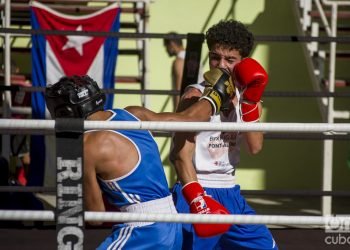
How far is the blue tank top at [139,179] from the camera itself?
2721 millimetres

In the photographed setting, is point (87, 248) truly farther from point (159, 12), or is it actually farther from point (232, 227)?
→ point (159, 12)

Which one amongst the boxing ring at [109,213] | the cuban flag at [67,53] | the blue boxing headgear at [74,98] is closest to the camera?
the boxing ring at [109,213]

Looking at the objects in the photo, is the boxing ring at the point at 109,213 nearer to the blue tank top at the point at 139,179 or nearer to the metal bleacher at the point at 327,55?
the blue tank top at the point at 139,179

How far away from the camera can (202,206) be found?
2.97 metres

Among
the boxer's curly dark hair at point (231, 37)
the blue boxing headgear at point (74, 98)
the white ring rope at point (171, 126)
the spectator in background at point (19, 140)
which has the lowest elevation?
the spectator in background at point (19, 140)

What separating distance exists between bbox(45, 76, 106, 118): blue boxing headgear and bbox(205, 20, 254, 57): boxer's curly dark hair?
76cm

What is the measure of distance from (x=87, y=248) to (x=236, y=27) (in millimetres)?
1771

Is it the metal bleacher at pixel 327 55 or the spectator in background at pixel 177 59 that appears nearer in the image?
the metal bleacher at pixel 327 55

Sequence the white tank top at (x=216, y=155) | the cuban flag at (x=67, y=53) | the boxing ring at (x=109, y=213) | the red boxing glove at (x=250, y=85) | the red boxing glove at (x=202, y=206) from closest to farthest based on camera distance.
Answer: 1. the boxing ring at (x=109, y=213)
2. the red boxing glove at (x=202, y=206)
3. the red boxing glove at (x=250, y=85)
4. the white tank top at (x=216, y=155)
5. the cuban flag at (x=67, y=53)

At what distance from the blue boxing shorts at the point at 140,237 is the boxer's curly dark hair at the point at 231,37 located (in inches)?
34.4

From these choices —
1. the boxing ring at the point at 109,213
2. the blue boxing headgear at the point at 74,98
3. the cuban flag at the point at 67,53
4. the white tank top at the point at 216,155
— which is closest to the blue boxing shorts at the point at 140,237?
the boxing ring at the point at 109,213

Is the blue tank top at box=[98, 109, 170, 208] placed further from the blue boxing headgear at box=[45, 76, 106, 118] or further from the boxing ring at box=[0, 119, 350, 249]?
the boxing ring at box=[0, 119, 350, 249]

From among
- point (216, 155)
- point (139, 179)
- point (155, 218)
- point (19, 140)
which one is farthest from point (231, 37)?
point (19, 140)

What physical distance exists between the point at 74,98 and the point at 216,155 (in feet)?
3.10
